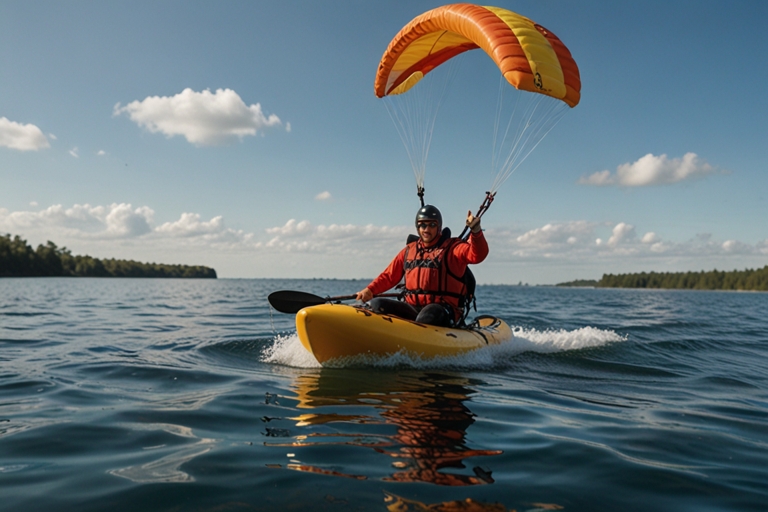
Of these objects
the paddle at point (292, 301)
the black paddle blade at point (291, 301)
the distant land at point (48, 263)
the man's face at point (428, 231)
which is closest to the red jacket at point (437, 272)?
the man's face at point (428, 231)

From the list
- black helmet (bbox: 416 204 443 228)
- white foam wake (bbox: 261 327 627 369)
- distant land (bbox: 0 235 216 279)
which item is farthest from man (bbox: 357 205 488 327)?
distant land (bbox: 0 235 216 279)

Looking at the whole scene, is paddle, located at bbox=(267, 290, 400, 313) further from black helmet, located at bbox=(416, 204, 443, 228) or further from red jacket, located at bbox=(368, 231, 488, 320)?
black helmet, located at bbox=(416, 204, 443, 228)

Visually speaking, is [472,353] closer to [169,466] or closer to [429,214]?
[429,214]

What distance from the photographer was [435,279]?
8117 millimetres

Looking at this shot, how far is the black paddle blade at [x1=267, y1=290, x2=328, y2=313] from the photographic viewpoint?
763 centimetres

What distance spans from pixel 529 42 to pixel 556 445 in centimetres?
575

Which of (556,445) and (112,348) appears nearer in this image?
(556,445)

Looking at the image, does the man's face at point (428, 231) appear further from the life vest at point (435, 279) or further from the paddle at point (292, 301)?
the paddle at point (292, 301)

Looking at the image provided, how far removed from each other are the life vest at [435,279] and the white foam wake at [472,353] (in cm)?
83

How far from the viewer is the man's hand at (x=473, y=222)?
707 centimetres

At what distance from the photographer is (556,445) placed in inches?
149

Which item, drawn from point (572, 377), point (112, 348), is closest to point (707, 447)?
point (572, 377)

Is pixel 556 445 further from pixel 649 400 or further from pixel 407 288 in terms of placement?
pixel 407 288

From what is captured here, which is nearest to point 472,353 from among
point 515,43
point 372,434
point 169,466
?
point 372,434
